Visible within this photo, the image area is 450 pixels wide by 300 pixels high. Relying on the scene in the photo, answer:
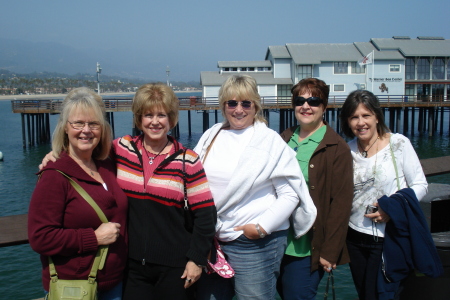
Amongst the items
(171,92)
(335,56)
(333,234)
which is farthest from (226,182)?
(335,56)

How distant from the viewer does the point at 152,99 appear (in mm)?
2543

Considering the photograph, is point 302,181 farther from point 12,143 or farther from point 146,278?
point 12,143

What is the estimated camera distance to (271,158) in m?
2.62

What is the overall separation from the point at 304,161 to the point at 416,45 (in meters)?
49.7

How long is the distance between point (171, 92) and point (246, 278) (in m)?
1.25

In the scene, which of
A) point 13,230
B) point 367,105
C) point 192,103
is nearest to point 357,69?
point 192,103

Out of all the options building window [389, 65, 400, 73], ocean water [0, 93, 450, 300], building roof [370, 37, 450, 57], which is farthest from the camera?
building roof [370, 37, 450, 57]

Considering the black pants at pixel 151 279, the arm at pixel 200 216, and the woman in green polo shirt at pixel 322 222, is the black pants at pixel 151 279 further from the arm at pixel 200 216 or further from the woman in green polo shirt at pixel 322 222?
the woman in green polo shirt at pixel 322 222

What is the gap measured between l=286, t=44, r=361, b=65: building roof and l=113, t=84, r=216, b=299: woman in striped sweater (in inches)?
1630

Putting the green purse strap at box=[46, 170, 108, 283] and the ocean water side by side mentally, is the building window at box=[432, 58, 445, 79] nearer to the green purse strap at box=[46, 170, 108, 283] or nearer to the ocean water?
the ocean water

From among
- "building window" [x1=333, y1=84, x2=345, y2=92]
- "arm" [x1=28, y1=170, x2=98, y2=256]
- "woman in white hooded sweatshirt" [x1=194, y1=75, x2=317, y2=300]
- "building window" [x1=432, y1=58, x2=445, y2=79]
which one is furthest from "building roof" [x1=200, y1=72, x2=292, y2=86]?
"arm" [x1=28, y1=170, x2=98, y2=256]

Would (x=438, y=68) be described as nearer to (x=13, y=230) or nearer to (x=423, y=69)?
(x=423, y=69)

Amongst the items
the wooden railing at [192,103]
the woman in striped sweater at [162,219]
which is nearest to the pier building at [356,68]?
the wooden railing at [192,103]

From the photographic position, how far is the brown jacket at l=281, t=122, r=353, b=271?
279 cm
